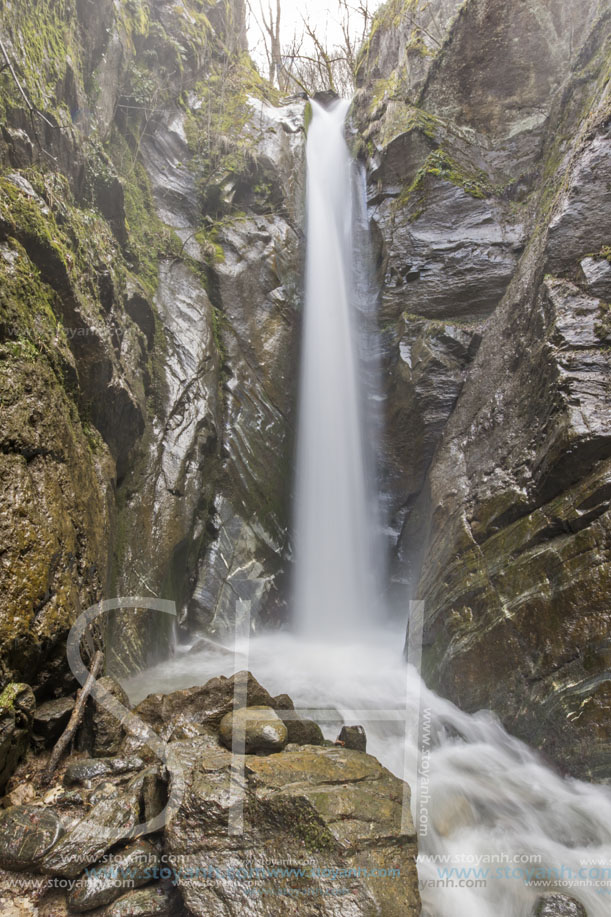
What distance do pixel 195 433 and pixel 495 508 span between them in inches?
187

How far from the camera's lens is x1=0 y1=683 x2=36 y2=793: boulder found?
8.98 ft

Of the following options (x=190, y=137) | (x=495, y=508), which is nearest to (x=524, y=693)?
(x=495, y=508)

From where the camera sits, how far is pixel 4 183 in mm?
4539

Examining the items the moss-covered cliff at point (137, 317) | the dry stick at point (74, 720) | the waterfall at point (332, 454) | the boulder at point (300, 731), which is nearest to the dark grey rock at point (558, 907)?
the boulder at point (300, 731)

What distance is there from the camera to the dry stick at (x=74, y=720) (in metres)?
3.06

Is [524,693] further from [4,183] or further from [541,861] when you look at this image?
[4,183]

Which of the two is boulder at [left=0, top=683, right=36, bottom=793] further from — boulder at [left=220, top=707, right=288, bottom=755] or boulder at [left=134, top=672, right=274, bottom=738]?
boulder at [left=220, top=707, right=288, bottom=755]

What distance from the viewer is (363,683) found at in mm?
6535

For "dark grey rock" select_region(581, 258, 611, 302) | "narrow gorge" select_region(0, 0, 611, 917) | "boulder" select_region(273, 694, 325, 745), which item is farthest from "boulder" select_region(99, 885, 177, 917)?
"dark grey rock" select_region(581, 258, 611, 302)

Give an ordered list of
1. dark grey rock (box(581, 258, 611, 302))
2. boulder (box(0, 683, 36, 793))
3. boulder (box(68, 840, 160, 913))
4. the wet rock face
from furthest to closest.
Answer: the wet rock face → dark grey rock (box(581, 258, 611, 302)) → boulder (box(0, 683, 36, 793)) → boulder (box(68, 840, 160, 913))

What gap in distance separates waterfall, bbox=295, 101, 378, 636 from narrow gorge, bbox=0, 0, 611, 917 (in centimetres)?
6

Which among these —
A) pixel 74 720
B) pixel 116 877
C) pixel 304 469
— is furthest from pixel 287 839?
pixel 304 469

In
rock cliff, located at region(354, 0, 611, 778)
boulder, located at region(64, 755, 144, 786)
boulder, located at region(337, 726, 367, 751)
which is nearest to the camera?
boulder, located at region(64, 755, 144, 786)

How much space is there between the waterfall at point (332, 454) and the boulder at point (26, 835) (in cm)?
659
